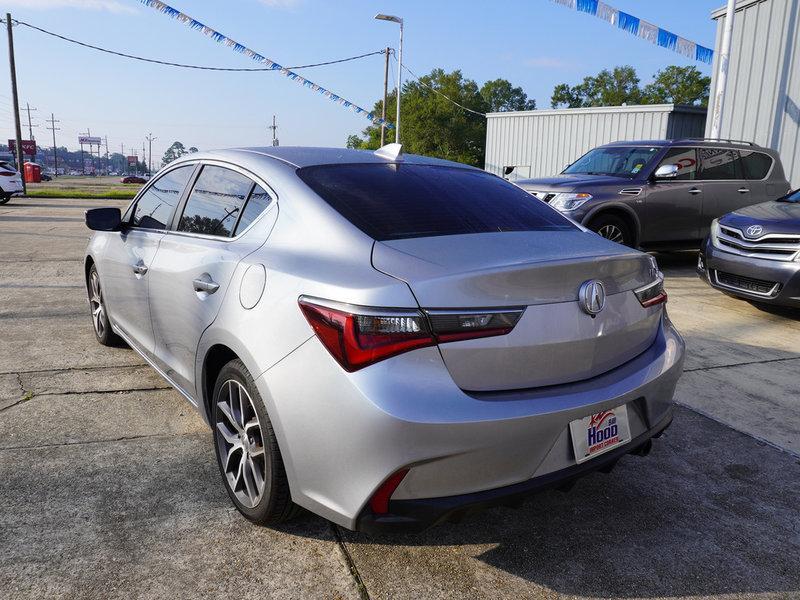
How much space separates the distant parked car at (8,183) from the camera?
20047mm

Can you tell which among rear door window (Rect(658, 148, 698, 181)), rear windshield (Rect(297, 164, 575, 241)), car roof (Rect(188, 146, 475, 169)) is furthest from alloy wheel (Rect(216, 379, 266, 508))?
rear door window (Rect(658, 148, 698, 181))

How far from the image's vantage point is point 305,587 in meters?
2.24

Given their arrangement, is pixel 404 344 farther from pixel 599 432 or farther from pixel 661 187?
pixel 661 187

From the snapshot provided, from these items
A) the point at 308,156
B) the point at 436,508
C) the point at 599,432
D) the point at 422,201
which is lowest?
the point at 436,508

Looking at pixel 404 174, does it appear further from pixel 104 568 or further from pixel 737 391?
pixel 737 391

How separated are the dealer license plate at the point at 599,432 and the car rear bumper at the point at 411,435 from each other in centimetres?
3

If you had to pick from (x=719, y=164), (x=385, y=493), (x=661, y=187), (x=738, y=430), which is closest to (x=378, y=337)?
(x=385, y=493)

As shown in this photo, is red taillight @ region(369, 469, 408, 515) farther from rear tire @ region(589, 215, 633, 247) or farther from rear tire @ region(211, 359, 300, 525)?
rear tire @ region(589, 215, 633, 247)

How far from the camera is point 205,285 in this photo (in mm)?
2738

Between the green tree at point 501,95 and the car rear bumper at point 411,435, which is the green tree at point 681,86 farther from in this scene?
the car rear bumper at point 411,435

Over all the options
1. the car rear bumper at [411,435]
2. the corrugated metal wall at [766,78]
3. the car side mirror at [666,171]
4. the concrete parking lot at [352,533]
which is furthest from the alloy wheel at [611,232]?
the car rear bumper at [411,435]

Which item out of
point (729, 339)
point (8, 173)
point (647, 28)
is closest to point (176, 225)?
point (729, 339)

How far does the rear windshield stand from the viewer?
2.50 meters

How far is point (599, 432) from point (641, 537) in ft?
1.98
